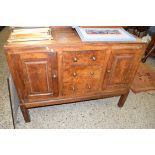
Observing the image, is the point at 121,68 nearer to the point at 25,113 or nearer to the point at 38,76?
the point at 38,76

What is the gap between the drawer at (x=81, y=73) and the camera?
116cm

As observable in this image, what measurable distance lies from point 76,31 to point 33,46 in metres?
0.42

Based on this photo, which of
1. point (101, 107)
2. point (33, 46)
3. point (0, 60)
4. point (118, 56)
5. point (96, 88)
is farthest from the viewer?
point (0, 60)

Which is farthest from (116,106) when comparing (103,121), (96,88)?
(96,88)

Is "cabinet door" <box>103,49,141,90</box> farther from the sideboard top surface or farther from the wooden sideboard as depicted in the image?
the sideboard top surface

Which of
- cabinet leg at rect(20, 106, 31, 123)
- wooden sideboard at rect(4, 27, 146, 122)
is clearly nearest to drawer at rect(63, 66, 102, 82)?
wooden sideboard at rect(4, 27, 146, 122)

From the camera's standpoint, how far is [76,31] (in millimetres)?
1226

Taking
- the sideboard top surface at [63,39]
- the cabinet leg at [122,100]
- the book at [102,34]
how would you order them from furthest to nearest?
the cabinet leg at [122,100] → the book at [102,34] → the sideboard top surface at [63,39]

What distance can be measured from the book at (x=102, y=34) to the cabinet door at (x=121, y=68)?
10cm

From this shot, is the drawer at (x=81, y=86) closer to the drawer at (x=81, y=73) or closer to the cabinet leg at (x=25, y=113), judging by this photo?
the drawer at (x=81, y=73)

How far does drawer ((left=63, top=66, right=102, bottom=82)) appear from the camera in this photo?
3.82 feet

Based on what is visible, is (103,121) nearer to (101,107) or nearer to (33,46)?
(101,107)

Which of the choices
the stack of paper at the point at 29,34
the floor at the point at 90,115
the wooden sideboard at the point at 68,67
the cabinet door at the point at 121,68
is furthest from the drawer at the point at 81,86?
the stack of paper at the point at 29,34

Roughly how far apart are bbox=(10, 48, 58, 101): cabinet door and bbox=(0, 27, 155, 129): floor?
0.31 meters
